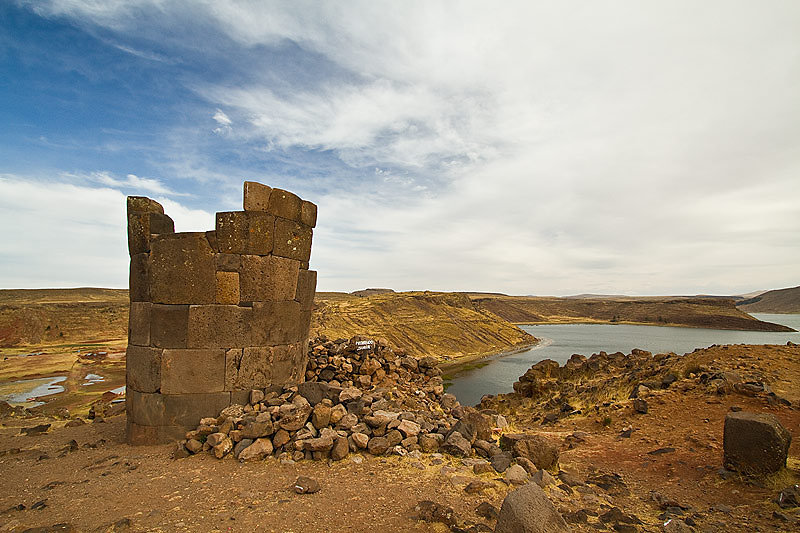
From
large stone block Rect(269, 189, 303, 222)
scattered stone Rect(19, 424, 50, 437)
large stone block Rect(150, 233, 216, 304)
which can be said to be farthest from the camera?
scattered stone Rect(19, 424, 50, 437)

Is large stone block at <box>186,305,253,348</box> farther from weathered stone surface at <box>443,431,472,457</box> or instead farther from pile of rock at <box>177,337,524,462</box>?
weathered stone surface at <box>443,431,472,457</box>

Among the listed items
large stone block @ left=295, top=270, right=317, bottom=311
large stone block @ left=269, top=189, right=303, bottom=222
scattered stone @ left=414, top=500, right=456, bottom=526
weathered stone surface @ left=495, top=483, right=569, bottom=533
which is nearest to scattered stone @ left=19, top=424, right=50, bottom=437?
large stone block @ left=295, top=270, right=317, bottom=311

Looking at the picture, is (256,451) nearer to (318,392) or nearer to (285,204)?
(318,392)

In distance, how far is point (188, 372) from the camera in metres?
6.26

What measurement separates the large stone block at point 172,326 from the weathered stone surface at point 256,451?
1.97 meters

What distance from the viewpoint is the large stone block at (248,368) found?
6418 mm

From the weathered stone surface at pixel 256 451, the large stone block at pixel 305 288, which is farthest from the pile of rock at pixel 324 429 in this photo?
the large stone block at pixel 305 288

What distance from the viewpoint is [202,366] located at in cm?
629

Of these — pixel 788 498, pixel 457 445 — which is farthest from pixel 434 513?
pixel 788 498

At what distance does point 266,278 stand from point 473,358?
2935 centimetres

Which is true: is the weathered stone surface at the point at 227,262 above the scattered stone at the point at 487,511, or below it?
above

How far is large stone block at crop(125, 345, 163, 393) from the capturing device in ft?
20.6

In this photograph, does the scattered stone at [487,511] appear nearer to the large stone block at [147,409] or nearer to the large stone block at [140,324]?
the large stone block at [147,409]

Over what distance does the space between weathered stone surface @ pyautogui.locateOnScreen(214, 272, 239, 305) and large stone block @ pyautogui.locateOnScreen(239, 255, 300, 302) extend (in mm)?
74
